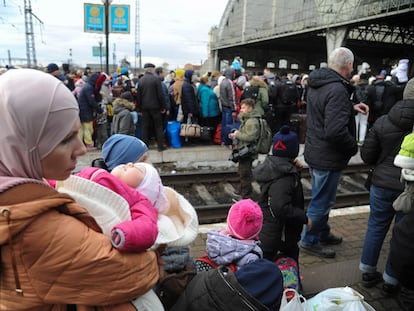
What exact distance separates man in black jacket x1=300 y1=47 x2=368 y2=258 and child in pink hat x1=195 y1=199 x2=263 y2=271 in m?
1.96

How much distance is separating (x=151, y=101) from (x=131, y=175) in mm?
7615

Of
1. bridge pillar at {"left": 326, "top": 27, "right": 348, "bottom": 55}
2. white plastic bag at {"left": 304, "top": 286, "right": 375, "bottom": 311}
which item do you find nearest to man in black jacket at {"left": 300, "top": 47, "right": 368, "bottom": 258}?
white plastic bag at {"left": 304, "top": 286, "right": 375, "bottom": 311}

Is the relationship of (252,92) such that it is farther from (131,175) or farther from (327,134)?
(131,175)

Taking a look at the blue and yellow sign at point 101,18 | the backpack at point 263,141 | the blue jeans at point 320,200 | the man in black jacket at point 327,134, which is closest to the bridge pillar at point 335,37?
the blue and yellow sign at point 101,18

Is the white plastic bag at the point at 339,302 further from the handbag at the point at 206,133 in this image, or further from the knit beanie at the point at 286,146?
the handbag at the point at 206,133

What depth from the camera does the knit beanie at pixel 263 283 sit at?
1.70 m

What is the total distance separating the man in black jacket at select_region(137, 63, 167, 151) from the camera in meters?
8.96

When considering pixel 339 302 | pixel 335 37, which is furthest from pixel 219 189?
pixel 335 37

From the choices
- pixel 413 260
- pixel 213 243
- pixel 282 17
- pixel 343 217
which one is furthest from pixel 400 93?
pixel 282 17

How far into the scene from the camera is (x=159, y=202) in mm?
1684

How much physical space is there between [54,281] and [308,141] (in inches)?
148

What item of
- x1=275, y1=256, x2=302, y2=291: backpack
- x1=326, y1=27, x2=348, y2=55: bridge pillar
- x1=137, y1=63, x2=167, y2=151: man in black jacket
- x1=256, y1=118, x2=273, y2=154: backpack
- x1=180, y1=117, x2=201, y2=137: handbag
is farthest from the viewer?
x1=326, y1=27, x2=348, y2=55: bridge pillar

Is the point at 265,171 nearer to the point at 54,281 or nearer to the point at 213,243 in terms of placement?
the point at 213,243

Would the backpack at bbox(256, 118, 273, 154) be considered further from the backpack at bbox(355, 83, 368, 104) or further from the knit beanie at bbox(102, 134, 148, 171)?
the backpack at bbox(355, 83, 368, 104)
